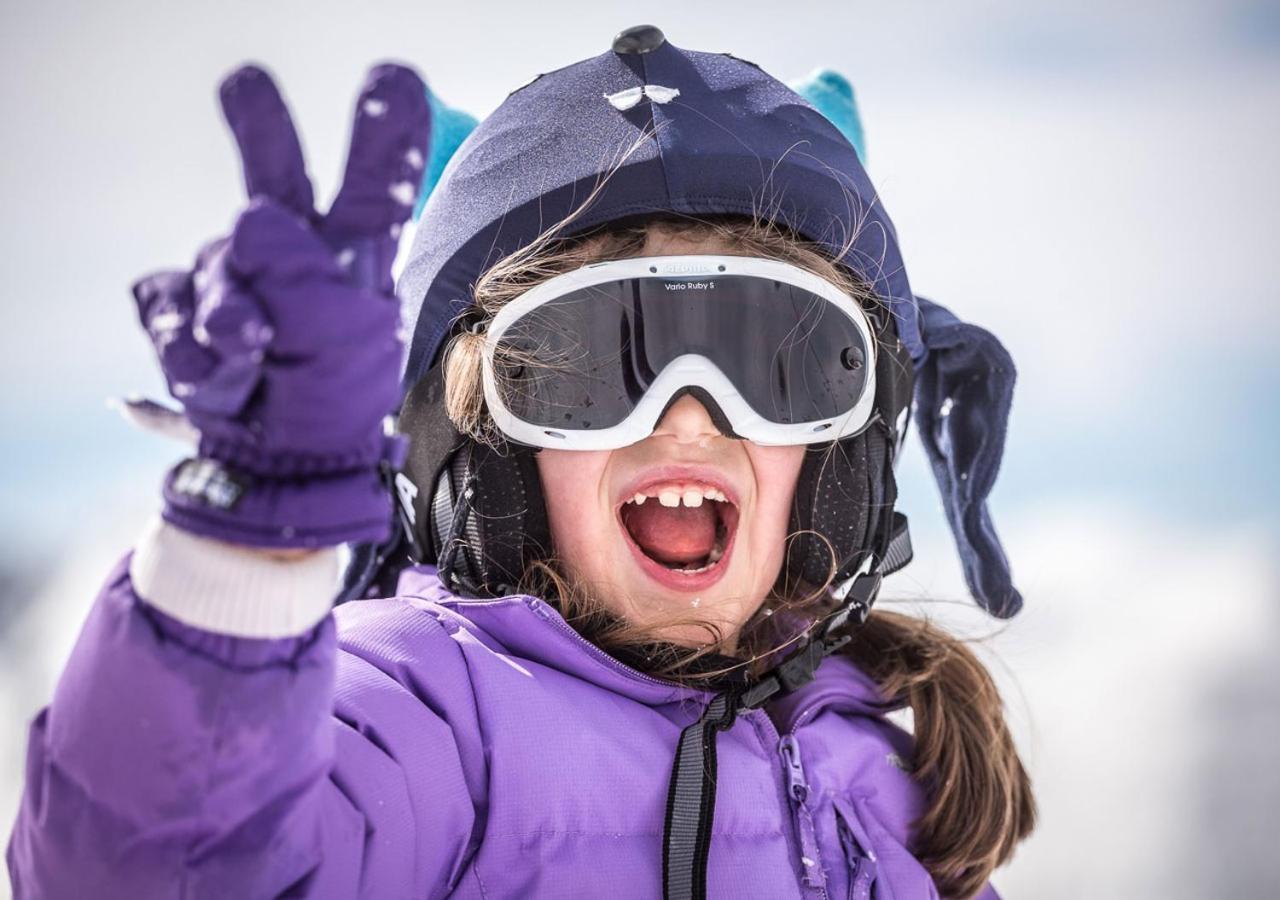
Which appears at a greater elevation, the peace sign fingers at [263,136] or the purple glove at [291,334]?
the peace sign fingers at [263,136]

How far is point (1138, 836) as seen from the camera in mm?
3098

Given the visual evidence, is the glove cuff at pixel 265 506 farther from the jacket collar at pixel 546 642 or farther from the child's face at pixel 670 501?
the child's face at pixel 670 501

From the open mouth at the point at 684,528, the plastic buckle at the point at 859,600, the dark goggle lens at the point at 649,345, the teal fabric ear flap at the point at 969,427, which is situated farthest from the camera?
the teal fabric ear flap at the point at 969,427

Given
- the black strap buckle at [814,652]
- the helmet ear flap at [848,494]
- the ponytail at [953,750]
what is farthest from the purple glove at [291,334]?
the ponytail at [953,750]

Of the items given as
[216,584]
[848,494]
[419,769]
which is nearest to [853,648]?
[848,494]

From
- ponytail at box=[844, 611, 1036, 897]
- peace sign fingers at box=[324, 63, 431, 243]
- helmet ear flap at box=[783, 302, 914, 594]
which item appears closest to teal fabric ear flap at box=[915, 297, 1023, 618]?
ponytail at box=[844, 611, 1036, 897]

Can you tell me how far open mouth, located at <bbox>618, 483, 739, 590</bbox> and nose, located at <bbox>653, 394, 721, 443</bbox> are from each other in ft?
0.30

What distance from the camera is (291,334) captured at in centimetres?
86

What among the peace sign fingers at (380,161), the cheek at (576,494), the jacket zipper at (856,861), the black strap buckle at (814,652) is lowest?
the jacket zipper at (856,861)

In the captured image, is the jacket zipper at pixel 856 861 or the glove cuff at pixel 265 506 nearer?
the glove cuff at pixel 265 506

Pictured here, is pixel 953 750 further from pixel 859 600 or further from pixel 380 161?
pixel 380 161

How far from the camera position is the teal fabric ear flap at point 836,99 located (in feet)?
7.72

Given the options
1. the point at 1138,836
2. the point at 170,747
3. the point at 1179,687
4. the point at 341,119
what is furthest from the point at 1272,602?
the point at 170,747

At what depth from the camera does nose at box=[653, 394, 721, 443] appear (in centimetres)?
169
